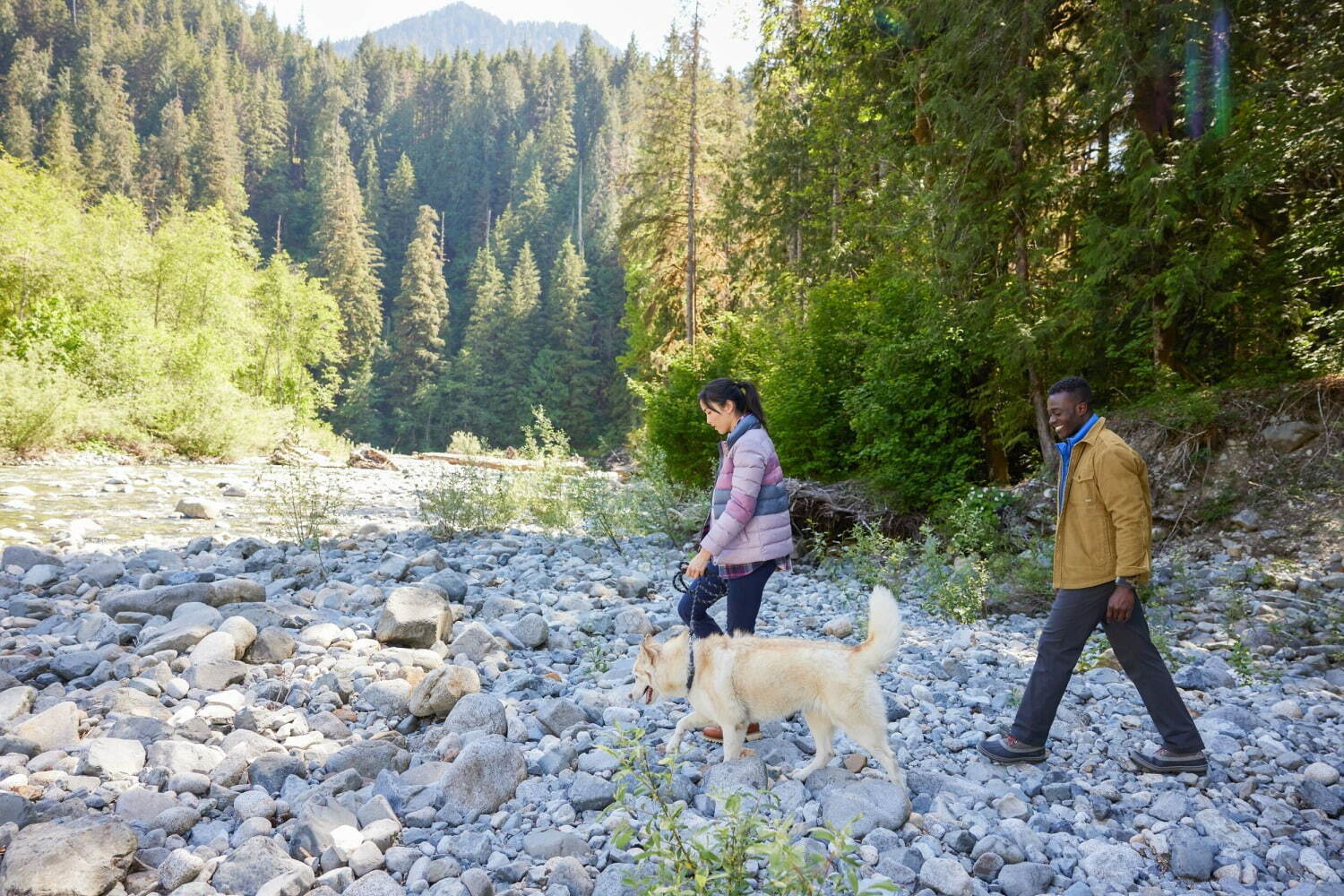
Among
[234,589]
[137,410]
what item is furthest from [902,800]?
[137,410]

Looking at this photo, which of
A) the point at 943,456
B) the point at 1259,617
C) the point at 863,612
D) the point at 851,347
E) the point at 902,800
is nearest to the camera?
the point at 902,800

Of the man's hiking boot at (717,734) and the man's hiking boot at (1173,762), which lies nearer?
the man's hiking boot at (1173,762)

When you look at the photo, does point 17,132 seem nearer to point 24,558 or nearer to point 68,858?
point 24,558

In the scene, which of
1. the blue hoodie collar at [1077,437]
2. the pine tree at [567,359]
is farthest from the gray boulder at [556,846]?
the pine tree at [567,359]

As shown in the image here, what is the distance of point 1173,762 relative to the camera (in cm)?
383

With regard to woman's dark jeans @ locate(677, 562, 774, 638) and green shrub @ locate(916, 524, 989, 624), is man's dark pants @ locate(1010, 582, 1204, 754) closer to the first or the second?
woman's dark jeans @ locate(677, 562, 774, 638)

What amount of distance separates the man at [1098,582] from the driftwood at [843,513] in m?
5.84

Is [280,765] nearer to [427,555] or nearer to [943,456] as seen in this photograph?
[427,555]

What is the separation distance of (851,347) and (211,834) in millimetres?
10144

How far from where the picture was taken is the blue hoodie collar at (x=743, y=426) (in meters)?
4.49

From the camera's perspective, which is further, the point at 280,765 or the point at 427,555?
the point at 427,555

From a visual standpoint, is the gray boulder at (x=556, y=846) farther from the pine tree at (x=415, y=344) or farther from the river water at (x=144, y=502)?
the pine tree at (x=415, y=344)

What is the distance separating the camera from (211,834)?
11.6 ft

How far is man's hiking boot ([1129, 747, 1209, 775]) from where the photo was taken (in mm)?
3803
